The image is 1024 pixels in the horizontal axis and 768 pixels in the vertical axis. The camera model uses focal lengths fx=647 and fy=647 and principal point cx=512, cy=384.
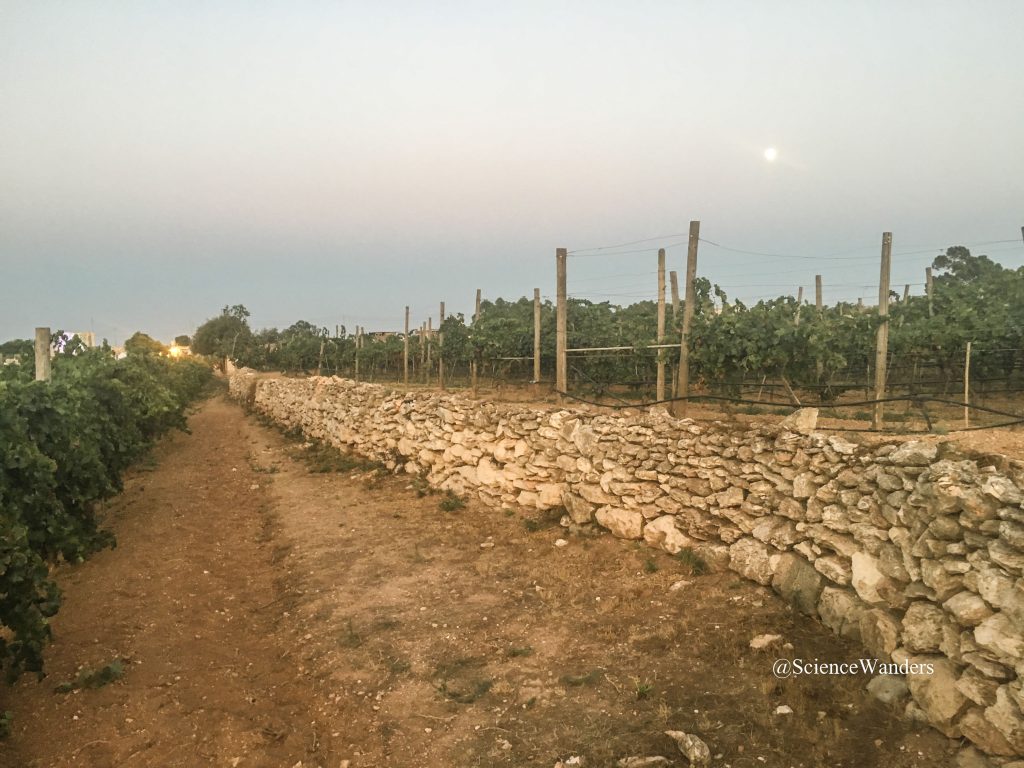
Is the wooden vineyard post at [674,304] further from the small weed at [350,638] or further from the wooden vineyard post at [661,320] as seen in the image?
the small weed at [350,638]

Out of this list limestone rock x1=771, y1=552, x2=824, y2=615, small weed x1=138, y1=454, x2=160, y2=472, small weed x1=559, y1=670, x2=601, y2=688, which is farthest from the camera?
small weed x1=138, y1=454, x2=160, y2=472

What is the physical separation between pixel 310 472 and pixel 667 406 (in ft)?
22.3

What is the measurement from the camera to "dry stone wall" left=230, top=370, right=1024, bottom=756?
3422 mm

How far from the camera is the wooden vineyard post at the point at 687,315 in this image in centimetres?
952

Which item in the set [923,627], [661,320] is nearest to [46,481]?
[923,627]

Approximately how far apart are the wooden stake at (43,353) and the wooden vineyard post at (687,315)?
8.16 metres

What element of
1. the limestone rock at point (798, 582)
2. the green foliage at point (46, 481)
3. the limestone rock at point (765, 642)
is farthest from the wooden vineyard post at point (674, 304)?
the green foliage at point (46, 481)

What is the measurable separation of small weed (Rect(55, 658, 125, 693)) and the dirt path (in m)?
0.08

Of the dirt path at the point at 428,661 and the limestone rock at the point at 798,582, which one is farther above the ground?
the limestone rock at the point at 798,582

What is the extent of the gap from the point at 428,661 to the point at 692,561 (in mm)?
2608

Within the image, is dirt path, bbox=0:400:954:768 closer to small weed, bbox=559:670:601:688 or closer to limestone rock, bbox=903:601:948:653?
small weed, bbox=559:670:601:688

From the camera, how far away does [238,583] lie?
22.6 feet

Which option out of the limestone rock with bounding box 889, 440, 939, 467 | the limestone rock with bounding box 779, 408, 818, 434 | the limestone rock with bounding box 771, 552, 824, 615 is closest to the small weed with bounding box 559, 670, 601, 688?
the limestone rock with bounding box 771, 552, 824, 615

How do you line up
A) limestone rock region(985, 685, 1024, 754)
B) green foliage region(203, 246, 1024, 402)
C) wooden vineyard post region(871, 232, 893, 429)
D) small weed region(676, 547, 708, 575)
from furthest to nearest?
green foliage region(203, 246, 1024, 402) → wooden vineyard post region(871, 232, 893, 429) → small weed region(676, 547, 708, 575) → limestone rock region(985, 685, 1024, 754)
